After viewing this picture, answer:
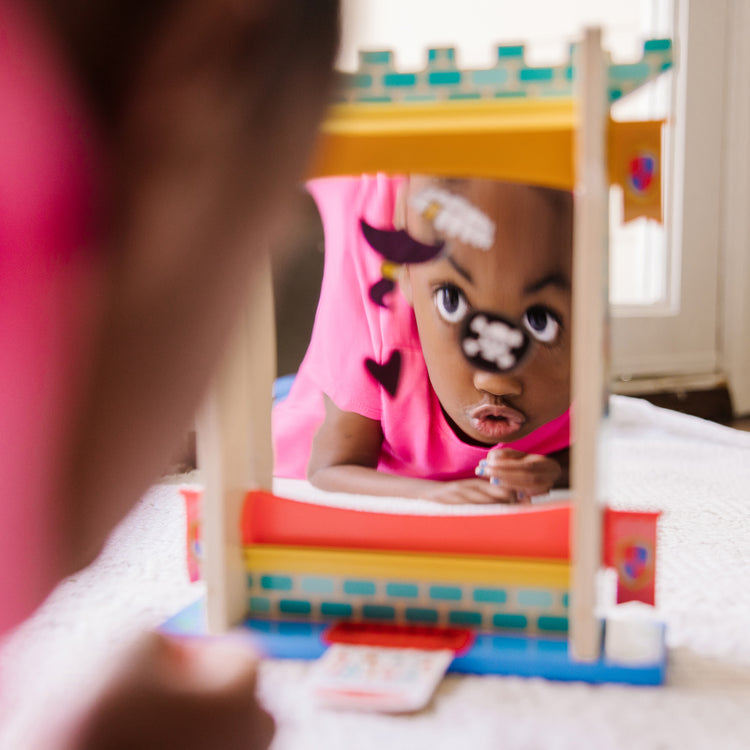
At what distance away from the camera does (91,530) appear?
20 cm

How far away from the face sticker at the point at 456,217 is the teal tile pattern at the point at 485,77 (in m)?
0.23

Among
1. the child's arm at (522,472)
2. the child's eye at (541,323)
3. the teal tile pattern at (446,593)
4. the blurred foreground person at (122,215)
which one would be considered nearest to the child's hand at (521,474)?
the child's arm at (522,472)

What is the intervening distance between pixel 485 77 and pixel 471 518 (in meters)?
0.23

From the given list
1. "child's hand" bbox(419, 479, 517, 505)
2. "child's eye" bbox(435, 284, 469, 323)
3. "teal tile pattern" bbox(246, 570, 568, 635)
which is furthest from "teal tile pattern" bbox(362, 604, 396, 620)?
"child's eye" bbox(435, 284, 469, 323)

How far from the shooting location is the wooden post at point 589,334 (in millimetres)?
360

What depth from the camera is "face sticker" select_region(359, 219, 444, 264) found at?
0.69 metres

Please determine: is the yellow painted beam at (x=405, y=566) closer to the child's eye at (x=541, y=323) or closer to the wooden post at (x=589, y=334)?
the wooden post at (x=589, y=334)

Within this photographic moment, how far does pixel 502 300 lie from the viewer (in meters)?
0.65

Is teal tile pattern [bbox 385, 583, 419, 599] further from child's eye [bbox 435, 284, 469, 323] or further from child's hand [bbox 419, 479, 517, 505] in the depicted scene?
child's eye [bbox 435, 284, 469, 323]

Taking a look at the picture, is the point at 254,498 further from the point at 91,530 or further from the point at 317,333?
the point at 317,333

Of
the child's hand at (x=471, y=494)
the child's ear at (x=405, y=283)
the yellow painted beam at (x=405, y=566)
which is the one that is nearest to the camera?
the yellow painted beam at (x=405, y=566)

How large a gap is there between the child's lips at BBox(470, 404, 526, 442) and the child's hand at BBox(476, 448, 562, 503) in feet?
0.18

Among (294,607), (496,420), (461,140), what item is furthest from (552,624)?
(496,420)

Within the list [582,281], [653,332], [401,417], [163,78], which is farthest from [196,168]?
[653,332]
